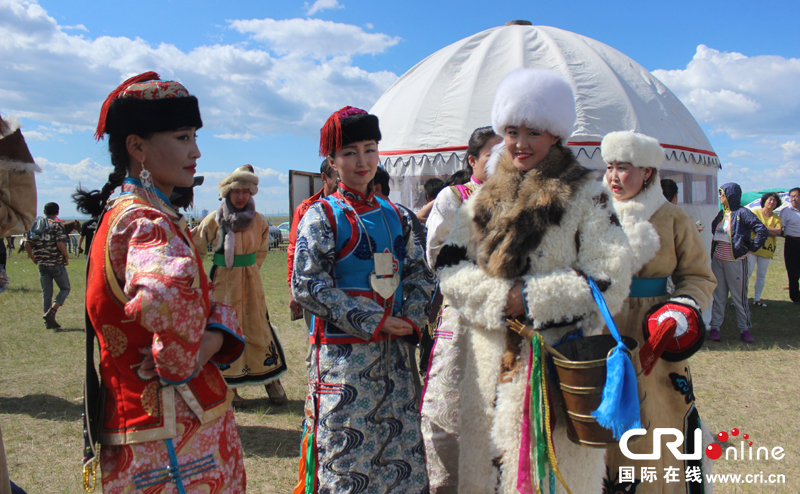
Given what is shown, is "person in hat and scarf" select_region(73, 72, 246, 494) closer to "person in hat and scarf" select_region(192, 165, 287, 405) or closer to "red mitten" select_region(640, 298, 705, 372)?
"red mitten" select_region(640, 298, 705, 372)

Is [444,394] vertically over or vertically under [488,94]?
under

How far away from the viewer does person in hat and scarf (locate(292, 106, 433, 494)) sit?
1.80m

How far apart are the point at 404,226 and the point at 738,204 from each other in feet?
21.3

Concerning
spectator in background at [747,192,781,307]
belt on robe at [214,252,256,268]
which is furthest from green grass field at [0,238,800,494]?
belt on robe at [214,252,256,268]

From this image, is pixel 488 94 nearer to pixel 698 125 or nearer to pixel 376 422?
pixel 698 125

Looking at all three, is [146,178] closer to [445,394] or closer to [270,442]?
[445,394]

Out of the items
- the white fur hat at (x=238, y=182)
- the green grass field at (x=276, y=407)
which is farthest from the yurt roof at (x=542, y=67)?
the white fur hat at (x=238, y=182)

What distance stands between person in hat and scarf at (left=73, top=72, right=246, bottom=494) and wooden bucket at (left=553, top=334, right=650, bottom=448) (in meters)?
1.03

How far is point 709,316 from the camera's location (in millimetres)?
6766

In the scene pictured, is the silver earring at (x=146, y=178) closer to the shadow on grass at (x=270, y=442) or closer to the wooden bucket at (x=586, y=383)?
the wooden bucket at (x=586, y=383)

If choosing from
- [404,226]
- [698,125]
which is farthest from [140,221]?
[698,125]

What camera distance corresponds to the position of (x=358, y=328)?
179 cm

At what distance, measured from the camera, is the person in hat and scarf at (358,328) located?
5.92 feet

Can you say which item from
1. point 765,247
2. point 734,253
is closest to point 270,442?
point 734,253
